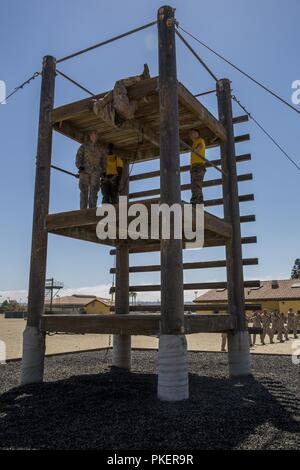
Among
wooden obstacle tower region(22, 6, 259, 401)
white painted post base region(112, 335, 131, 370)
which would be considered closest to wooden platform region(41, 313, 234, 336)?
wooden obstacle tower region(22, 6, 259, 401)

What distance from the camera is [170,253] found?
6320mm

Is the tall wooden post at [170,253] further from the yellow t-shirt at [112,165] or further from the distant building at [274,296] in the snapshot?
the distant building at [274,296]

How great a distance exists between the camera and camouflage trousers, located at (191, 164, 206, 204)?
26.8 feet

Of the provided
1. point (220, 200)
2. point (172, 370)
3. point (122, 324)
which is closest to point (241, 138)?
point (220, 200)

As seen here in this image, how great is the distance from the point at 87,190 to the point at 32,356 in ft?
10.8

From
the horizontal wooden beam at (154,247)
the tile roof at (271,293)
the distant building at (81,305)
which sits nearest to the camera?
the horizontal wooden beam at (154,247)

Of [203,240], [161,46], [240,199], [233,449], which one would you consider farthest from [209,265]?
[233,449]

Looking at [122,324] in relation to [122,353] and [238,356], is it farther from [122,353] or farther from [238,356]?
[122,353]

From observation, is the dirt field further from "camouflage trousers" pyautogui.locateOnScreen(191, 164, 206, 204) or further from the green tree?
the green tree

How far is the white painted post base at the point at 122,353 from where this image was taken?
1003cm

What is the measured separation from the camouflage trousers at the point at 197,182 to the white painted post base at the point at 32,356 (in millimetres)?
3892

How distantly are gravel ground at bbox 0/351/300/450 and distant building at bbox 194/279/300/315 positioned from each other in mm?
35214

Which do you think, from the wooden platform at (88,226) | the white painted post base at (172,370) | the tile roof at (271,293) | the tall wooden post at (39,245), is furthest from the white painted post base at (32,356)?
the tile roof at (271,293)
